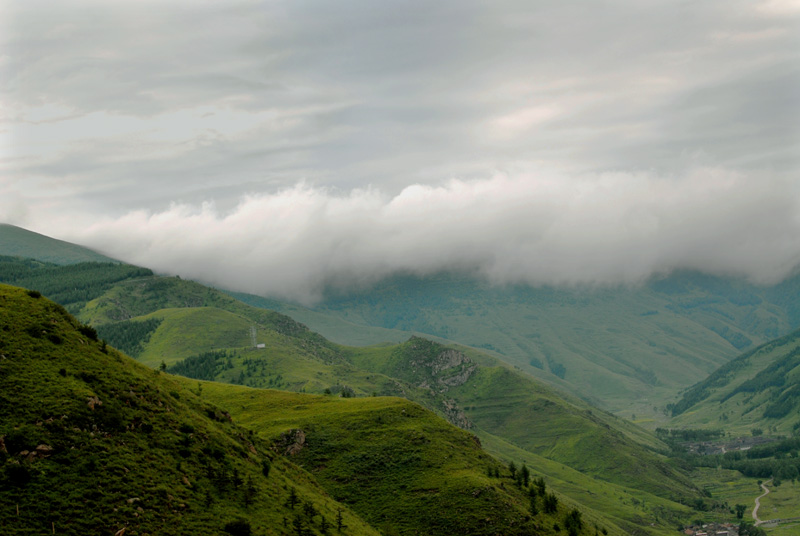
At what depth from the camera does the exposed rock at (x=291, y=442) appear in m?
178

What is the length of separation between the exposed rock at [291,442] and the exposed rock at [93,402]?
87.7 m

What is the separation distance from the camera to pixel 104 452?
87.2 meters

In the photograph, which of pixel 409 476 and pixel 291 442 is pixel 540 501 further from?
pixel 291 442

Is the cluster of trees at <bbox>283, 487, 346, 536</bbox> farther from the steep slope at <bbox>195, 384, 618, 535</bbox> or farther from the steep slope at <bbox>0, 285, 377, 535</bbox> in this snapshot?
the steep slope at <bbox>195, 384, 618, 535</bbox>

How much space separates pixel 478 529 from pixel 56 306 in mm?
105098

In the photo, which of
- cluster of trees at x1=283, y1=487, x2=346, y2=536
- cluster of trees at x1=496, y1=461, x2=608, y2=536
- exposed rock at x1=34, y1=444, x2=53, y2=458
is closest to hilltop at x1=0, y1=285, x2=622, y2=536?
exposed rock at x1=34, y1=444, x2=53, y2=458

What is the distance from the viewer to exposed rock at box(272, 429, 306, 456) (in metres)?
178

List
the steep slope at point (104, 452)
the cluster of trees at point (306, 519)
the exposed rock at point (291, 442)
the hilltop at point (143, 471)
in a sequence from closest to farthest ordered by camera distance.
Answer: the steep slope at point (104, 452)
the hilltop at point (143, 471)
the cluster of trees at point (306, 519)
the exposed rock at point (291, 442)

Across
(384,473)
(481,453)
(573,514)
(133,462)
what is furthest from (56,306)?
(573,514)

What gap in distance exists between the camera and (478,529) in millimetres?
144750

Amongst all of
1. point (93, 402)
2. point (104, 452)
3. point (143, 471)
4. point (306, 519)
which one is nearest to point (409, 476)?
point (306, 519)

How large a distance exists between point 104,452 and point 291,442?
99.0m

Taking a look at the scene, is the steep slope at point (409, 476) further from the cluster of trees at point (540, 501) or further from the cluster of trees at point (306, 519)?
the cluster of trees at point (306, 519)

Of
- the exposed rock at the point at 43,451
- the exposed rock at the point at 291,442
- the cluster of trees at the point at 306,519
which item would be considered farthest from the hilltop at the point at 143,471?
the exposed rock at the point at 291,442
